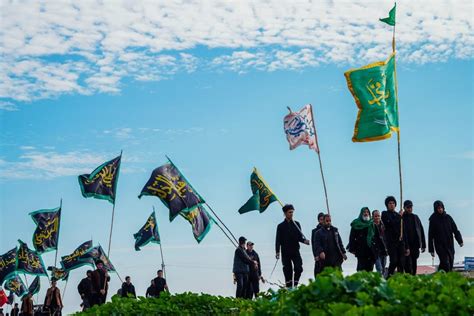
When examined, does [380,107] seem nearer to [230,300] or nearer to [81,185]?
[230,300]

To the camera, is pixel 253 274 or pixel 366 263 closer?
pixel 366 263

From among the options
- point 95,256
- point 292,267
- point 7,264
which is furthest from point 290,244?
point 7,264

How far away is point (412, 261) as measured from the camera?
1744cm

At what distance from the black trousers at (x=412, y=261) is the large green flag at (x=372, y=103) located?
2.60m

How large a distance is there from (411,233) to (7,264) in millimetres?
30091

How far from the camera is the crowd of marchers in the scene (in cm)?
1677

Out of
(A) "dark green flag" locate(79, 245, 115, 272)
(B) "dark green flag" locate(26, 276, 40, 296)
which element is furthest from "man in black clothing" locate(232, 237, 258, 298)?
(B) "dark green flag" locate(26, 276, 40, 296)

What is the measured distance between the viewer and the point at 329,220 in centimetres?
1684

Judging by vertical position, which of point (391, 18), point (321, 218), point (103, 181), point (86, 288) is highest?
point (391, 18)

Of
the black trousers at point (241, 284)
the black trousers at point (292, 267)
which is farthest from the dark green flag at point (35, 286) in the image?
the black trousers at point (292, 267)

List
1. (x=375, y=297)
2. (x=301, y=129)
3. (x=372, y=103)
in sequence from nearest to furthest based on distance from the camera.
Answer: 1. (x=375, y=297)
2. (x=372, y=103)
3. (x=301, y=129)

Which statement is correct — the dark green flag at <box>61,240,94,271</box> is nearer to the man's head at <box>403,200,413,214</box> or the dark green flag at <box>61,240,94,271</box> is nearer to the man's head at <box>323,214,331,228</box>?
the man's head at <box>323,214,331,228</box>

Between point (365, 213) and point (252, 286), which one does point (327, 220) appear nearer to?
point (365, 213)

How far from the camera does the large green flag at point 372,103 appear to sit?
696 inches
